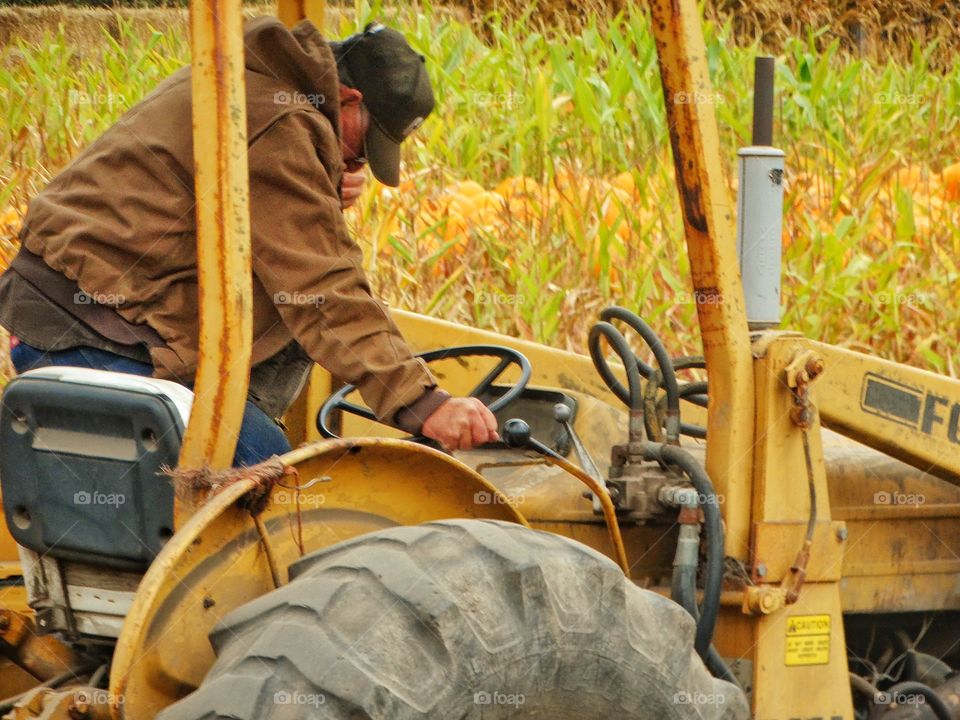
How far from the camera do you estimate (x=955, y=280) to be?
22.5 ft

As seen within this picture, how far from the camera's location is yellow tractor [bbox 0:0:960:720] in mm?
2309

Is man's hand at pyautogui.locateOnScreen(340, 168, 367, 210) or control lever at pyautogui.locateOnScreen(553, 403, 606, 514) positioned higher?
man's hand at pyautogui.locateOnScreen(340, 168, 367, 210)

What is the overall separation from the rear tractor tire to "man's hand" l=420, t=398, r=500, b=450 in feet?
1.26

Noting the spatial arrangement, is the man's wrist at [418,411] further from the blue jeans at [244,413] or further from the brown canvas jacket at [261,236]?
the blue jeans at [244,413]

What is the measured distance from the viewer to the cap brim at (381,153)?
3439 millimetres

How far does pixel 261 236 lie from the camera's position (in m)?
2.83

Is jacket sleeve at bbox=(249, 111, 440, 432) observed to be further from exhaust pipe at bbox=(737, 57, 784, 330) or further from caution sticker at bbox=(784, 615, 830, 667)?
caution sticker at bbox=(784, 615, 830, 667)

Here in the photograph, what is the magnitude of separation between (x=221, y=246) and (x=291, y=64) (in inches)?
32.2

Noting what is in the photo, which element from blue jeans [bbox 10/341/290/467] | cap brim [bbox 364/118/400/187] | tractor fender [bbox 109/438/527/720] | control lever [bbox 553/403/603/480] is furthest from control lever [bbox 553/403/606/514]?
cap brim [bbox 364/118/400/187]

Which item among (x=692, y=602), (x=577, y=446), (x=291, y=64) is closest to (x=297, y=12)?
(x=291, y=64)

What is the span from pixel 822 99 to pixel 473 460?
5.75 metres

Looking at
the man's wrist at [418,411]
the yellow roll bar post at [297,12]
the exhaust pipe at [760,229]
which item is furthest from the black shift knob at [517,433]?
the yellow roll bar post at [297,12]

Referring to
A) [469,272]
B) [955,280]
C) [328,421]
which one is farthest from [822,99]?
[328,421]

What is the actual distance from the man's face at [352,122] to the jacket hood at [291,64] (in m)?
0.24
